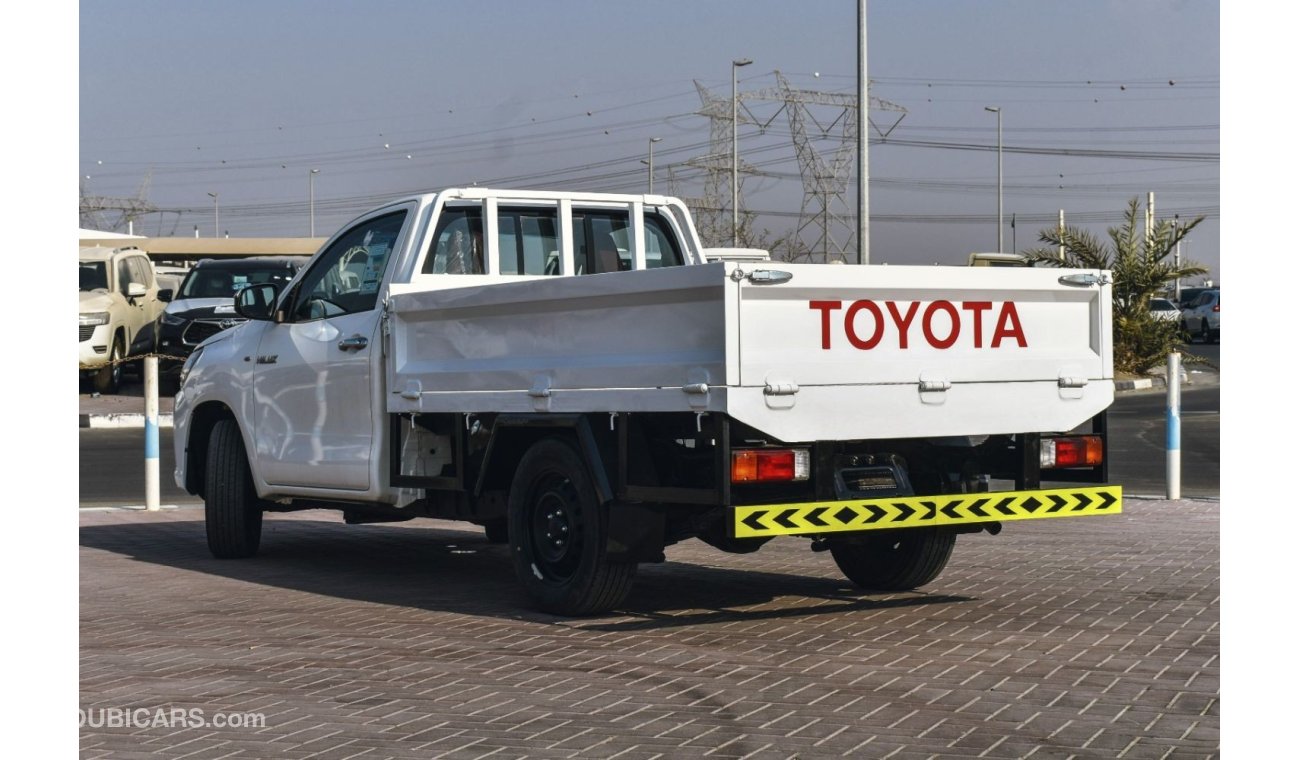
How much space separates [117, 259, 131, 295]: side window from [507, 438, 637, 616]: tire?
19851 mm

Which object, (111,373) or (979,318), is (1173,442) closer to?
(979,318)

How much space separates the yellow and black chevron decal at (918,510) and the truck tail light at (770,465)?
0.12 metres

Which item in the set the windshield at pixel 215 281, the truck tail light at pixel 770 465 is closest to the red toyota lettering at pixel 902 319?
the truck tail light at pixel 770 465

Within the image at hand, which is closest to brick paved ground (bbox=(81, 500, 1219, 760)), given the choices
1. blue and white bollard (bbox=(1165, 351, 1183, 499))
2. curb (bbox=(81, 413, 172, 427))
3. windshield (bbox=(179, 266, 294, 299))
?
blue and white bollard (bbox=(1165, 351, 1183, 499))

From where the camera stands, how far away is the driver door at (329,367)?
966cm

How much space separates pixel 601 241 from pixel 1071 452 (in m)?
3.14

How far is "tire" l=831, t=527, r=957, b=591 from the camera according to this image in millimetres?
9211

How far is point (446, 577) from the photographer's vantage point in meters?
10.4

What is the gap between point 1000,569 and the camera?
10.3 m

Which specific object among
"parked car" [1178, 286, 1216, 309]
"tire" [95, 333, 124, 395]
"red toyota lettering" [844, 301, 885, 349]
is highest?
"parked car" [1178, 286, 1216, 309]

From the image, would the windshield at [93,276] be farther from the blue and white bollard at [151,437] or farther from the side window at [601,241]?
the side window at [601,241]

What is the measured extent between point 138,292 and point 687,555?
15987mm

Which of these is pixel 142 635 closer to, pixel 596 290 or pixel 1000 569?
pixel 596 290

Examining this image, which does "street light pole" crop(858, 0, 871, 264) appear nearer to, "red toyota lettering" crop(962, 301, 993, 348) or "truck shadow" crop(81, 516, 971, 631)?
"truck shadow" crop(81, 516, 971, 631)
